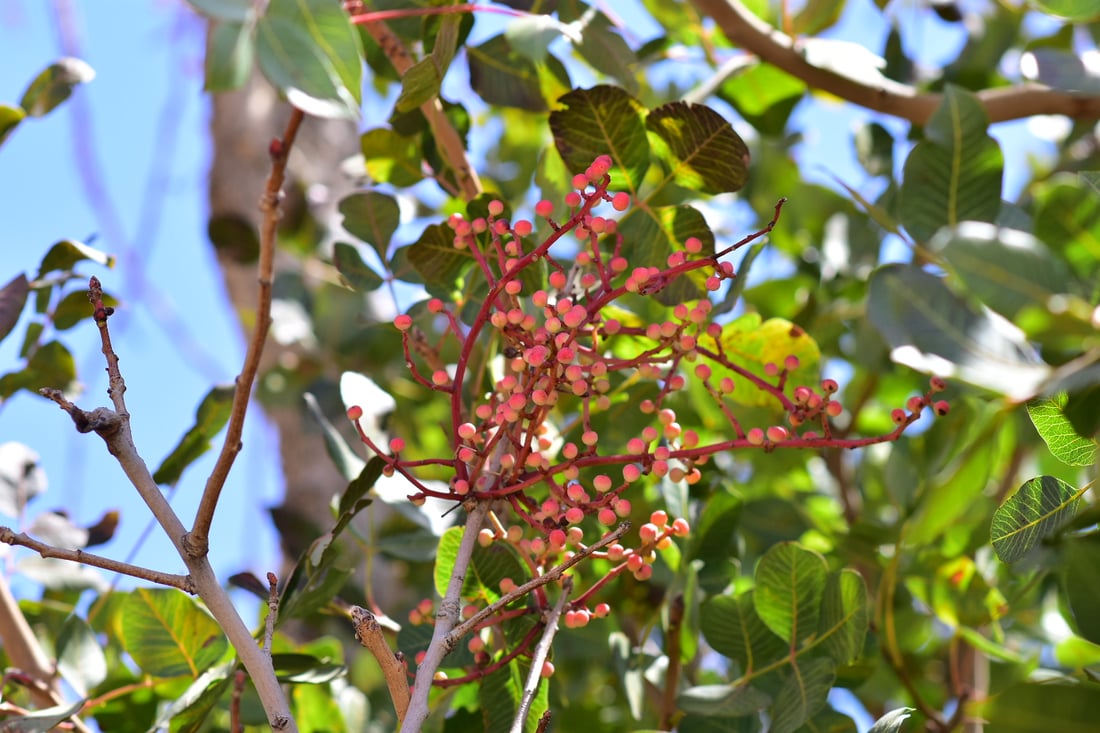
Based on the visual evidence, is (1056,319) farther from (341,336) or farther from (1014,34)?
(341,336)

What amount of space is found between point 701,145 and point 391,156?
13.7 inches

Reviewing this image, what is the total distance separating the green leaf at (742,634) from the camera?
80 cm

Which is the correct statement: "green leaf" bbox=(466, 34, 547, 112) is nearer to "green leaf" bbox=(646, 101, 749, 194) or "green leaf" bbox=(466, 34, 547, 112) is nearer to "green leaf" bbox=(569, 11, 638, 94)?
"green leaf" bbox=(569, 11, 638, 94)

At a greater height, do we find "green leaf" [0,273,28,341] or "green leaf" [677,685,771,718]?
"green leaf" [0,273,28,341]

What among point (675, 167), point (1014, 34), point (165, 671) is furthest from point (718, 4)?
point (165, 671)

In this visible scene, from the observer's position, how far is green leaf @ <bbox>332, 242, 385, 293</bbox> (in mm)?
955

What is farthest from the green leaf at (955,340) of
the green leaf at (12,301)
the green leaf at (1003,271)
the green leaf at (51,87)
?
the green leaf at (51,87)

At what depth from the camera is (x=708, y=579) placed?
0.88 metres

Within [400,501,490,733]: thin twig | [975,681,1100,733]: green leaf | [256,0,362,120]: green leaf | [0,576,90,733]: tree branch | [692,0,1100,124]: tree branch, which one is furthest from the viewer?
[692,0,1100,124]: tree branch

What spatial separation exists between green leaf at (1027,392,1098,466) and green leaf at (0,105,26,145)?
34.5 inches

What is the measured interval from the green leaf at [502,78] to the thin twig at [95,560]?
21.0 inches

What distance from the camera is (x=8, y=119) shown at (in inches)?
36.6

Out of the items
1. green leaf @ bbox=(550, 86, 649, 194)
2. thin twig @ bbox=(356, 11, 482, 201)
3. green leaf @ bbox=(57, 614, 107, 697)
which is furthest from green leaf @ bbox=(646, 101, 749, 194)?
green leaf @ bbox=(57, 614, 107, 697)

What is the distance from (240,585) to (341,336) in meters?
0.82
